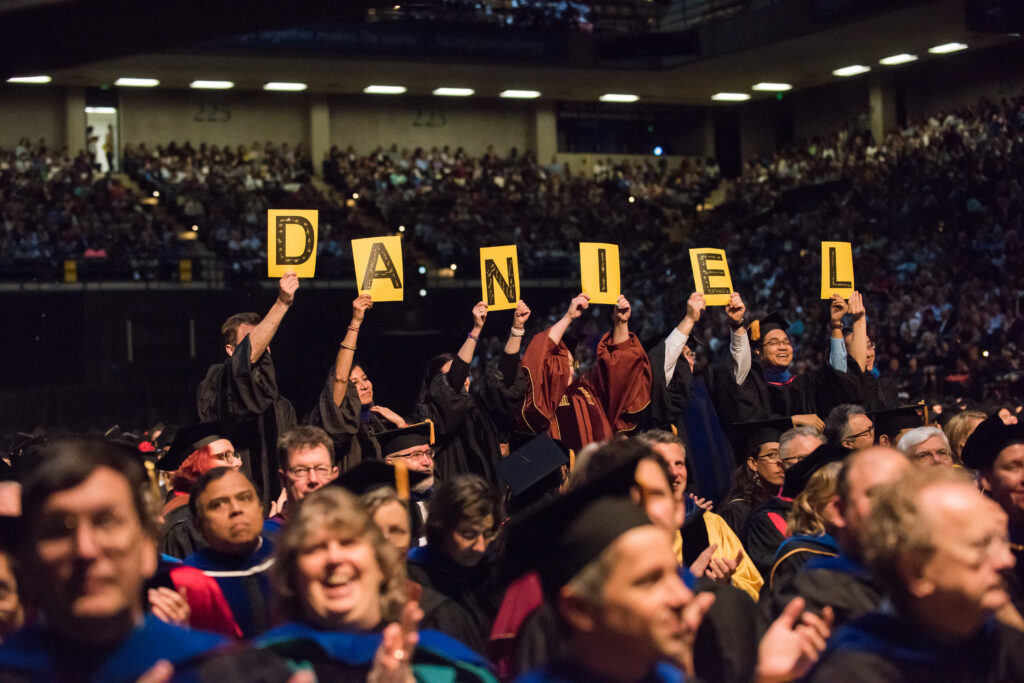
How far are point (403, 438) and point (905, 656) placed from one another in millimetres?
4077

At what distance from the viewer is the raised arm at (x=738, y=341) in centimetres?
745

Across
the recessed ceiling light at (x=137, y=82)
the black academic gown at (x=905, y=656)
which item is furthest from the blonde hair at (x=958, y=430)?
the recessed ceiling light at (x=137, y=82)

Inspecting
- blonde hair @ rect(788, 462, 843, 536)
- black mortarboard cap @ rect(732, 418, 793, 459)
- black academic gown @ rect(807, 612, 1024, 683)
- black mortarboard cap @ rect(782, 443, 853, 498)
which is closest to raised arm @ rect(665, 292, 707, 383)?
black mortarboard cap @ rect(732, 418, 793, 459)

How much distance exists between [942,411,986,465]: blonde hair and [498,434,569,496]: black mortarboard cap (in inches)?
84.7

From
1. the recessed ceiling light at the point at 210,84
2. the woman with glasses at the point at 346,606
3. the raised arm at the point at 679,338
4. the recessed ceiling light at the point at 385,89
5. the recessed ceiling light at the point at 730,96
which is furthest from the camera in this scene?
the recessed ceiling light at the point at 730,96

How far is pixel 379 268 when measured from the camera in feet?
23.9

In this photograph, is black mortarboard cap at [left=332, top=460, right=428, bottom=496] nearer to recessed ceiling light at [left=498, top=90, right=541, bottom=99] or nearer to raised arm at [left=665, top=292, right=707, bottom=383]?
raised arm at [left=665, top=292, right=707, bottom=383]

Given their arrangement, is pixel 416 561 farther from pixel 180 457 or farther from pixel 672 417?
pixel 672 417

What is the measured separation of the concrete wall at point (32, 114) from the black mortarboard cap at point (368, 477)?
79.5 ft

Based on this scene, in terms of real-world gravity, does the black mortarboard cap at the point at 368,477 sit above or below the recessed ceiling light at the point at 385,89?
below

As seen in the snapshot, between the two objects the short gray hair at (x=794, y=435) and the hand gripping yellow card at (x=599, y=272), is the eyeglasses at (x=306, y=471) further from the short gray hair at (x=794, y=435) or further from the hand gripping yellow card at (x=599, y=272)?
the hand gripping yellow card at (x=599, y=272)

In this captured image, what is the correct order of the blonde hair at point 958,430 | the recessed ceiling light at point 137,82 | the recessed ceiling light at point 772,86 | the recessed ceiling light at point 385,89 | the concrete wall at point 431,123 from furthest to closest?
the concrete wall at point 431,123 → the recessed ceiling light at point 772,86 → the recessed ceiling light at point 385,89 → the recessed ceiling light at point 137,82 → the blonde hair at point 958,430

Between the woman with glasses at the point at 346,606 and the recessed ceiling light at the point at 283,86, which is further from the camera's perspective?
the recessed ceiling light at the point at 283,86

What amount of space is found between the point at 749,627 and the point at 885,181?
20.1 meters
